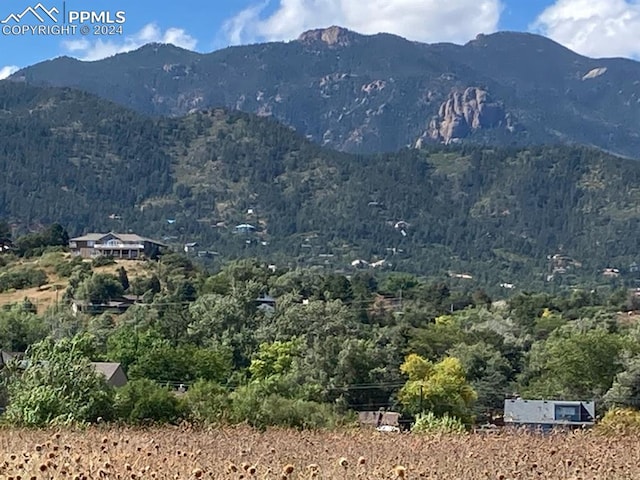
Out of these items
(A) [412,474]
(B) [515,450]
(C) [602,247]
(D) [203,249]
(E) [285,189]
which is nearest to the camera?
(A) [412,474]

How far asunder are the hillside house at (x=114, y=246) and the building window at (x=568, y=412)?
158 ft

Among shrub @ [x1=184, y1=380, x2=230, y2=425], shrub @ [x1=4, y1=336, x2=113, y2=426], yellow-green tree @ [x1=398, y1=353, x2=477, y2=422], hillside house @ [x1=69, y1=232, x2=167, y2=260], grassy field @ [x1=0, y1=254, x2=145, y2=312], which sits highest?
shrub @ [x1=4, y1=336, x2=113, y2=426]

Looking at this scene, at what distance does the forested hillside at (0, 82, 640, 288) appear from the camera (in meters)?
133

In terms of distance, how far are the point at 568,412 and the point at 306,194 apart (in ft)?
376

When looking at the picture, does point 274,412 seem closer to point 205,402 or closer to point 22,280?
point 205,402

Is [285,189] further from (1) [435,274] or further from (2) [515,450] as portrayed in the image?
(2) [515,450]

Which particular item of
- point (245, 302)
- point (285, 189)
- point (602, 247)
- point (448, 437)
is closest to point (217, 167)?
point (285, 189)

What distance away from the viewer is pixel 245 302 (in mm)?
53250

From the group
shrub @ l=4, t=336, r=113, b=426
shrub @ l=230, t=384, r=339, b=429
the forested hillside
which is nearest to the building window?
shrub @ l=230, t=384, r=339, b=429

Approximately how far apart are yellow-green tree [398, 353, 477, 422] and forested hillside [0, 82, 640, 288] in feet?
257

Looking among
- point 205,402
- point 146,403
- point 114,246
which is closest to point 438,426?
point 146,403

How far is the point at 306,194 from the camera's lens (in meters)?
148

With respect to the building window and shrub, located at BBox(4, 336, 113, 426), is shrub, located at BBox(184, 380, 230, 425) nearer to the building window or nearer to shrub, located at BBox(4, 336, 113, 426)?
shrub, located at BBox(4, 336, 113, 426)

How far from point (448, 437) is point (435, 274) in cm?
12032
